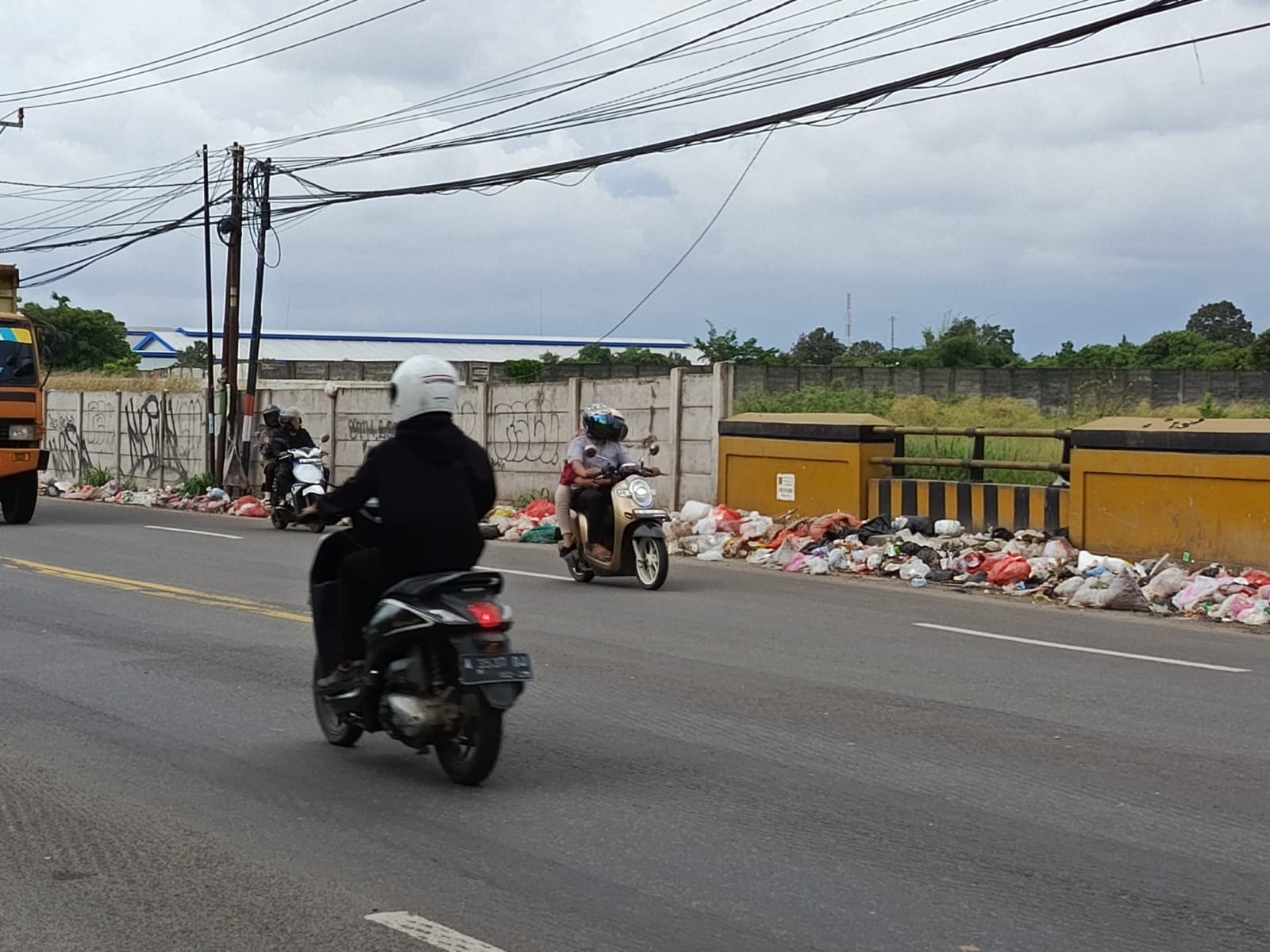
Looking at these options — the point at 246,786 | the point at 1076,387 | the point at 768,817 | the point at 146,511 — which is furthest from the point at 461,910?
the point at 1076,387

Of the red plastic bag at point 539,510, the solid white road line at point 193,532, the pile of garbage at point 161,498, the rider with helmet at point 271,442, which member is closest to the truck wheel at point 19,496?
the solid white road line at point 193,532

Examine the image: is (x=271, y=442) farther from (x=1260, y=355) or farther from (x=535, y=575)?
(x=1260, y=355)

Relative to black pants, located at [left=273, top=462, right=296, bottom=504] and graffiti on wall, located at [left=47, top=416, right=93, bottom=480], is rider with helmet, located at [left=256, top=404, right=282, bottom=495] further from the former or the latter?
graffiti on wall, located at [left=47, top=416, right=93, bottom=480]

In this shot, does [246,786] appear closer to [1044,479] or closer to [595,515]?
[595,515]

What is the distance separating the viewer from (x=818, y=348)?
7625 cm

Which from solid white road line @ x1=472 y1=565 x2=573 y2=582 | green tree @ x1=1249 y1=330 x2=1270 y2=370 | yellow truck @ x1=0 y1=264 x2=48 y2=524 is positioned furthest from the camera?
green tree @ x1=1249 y1=330 x2=1270 y2=370

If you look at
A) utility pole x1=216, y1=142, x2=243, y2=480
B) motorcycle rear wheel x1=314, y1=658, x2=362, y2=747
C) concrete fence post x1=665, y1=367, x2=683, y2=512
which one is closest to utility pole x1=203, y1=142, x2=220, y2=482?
Result: utility pole x1=216, y1=142, x2=243, y2=480

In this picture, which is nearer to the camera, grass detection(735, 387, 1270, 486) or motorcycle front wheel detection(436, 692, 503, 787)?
motorcycle front wheel detection(436, 692, 503, 787)

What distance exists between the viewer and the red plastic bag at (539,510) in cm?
2183

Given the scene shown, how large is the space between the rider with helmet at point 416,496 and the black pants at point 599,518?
7695 mm

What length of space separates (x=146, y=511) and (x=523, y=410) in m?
7.61

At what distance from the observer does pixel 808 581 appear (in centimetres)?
1591

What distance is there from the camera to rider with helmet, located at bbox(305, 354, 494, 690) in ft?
21.8

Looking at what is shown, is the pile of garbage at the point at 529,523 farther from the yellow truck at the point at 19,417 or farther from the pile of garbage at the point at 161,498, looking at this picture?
the yellow truck at the point at 19,417
